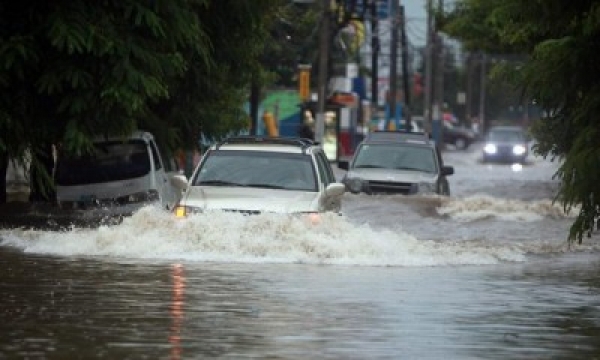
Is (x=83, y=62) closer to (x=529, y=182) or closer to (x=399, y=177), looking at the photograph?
(x=399, y=177)

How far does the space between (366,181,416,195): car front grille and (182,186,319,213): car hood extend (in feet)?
39.0

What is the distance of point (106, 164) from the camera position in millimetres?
24328

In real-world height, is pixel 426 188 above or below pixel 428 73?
above

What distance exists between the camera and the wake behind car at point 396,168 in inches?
1259

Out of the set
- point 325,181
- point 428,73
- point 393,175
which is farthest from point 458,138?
point 325,181

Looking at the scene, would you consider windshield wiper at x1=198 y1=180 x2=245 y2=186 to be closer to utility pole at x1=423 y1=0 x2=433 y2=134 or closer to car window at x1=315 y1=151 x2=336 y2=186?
car window at x1=315 y1=151 x2=336 y2=186

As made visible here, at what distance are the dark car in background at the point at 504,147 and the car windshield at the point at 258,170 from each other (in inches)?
2170

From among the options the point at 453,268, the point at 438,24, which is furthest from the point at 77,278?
the point at 438,24

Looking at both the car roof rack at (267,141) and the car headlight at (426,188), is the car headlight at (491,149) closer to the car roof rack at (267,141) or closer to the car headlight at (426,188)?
the car headlight at (426,188)

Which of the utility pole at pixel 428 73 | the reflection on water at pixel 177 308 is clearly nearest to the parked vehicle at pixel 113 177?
the reflection on water at pixel 177 308

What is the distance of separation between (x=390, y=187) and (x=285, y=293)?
1664 cm

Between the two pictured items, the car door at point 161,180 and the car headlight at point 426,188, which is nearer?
the car door at point 161,180

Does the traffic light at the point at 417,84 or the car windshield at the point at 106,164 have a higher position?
the car windshield at the point at 106,164

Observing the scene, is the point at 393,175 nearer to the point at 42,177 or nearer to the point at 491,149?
the point at 42,177
